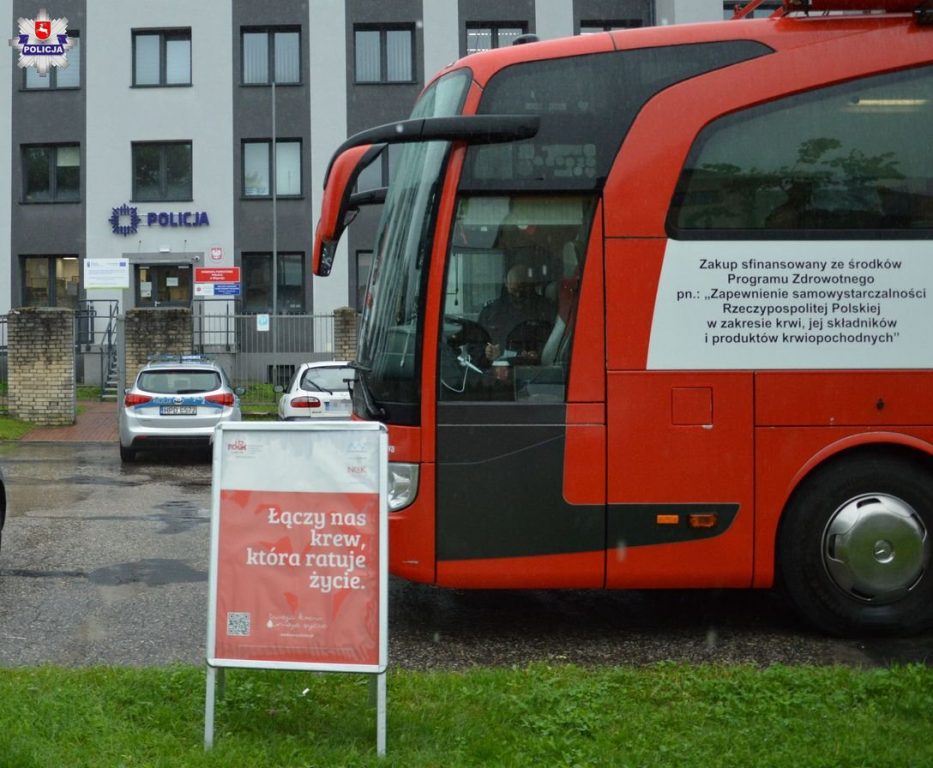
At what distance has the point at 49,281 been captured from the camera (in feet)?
111

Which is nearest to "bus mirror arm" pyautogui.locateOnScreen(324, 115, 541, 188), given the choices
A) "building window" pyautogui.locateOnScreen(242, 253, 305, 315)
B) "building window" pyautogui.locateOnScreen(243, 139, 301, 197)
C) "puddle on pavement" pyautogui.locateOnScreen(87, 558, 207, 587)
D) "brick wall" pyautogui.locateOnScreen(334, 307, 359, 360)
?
"puddle on pavement" pyautogui.locateOnScreen(87, 558, 207, 587)

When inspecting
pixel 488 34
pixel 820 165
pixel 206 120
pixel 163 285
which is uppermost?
pixel 488 34

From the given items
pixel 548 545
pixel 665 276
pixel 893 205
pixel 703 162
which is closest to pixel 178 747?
pixel 548 545

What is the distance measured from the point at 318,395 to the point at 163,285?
16.7 meters

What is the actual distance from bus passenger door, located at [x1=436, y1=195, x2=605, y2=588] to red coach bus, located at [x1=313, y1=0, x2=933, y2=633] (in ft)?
0.04

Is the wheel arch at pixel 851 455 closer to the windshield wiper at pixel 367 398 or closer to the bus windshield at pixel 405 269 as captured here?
the bus windshield at pixel 405 269

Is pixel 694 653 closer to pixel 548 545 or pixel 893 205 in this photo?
pixel 548 545

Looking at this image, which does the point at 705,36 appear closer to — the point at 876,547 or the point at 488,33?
the point at 876,547

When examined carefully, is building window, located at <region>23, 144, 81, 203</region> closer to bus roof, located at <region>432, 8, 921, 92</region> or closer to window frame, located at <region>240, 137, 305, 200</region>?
window frame, located at <region>240, 137, 305, 200</region>

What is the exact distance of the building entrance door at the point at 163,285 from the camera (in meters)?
33.5

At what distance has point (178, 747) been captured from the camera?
14.7ft

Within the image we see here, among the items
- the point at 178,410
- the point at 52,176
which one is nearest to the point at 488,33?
the point at 52,176

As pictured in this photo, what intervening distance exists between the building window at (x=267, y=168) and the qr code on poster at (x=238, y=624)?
2990 cm

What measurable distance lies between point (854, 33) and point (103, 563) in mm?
6761
